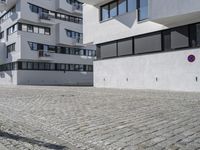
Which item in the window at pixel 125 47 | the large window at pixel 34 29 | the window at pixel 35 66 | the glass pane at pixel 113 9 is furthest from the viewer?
the window at pixel 35 66

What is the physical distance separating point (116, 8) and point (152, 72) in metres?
7.29

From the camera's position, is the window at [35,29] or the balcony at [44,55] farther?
the window at [35,29]

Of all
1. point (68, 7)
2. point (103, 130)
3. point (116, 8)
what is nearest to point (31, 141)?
point (103, 130)

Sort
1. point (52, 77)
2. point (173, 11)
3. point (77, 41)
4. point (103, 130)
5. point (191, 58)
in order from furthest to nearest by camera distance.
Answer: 1. point (77, 41)
2. point (52, 77)
3. point (191, 58)
4. point (173, 11)
5. point (103, 130)

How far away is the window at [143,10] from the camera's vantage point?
2000 cm

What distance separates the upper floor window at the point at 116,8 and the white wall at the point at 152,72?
4.09 m

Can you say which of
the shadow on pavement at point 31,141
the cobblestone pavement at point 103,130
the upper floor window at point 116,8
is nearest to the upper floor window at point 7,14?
the upper floor window at point 116,8

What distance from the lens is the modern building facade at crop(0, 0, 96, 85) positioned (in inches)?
1547

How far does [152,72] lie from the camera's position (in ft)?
63.8

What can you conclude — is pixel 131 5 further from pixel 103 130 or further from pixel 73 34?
pixel 73 34

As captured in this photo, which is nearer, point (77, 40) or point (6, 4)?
point (6, 4)

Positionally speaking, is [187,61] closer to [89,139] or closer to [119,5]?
[119,5]

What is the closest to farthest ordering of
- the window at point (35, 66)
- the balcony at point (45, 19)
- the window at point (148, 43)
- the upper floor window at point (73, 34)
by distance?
the window at point (148, 43) < the balcony at point (45, 19) < the window at point (35, 66) < the upper floor window at point (73, 34)

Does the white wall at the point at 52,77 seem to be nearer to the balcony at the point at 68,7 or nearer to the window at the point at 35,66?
the window at the point at 35,66
